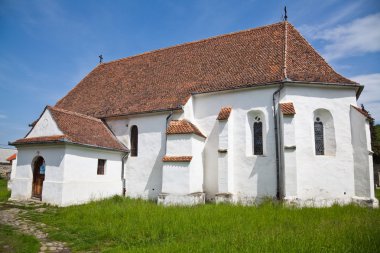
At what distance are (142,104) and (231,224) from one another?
9537mm

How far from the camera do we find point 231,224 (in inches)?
327

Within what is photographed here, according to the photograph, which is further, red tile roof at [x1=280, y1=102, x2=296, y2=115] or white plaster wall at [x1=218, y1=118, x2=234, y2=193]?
white plaster wall at [x1=218, y1=118, x2=234, y2=193]

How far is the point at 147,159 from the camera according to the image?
15.4 m

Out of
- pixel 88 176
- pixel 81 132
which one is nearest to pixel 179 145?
pixel 88 176

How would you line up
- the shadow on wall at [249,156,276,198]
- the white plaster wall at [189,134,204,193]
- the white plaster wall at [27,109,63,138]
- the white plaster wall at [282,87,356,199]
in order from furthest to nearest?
the white plaster wall at [27,109,63,138], the white plaster wall at [189,134,204,193], the shadow on wall at [249,156,276,198], the white plaster wall at [282,87,356,199]

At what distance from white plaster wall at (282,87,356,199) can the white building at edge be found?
0.14 feet

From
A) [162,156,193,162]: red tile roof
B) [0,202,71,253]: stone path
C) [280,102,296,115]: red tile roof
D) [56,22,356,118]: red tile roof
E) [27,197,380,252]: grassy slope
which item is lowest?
[0,202,71,253]: stone path

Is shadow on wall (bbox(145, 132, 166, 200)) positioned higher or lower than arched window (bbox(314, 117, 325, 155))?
lower

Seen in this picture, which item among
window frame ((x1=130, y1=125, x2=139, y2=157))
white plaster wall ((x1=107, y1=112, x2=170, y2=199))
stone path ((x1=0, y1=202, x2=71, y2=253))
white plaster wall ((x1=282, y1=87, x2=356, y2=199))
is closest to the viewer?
stone path ((x1=0, y1=202, x2=71, y2=253))

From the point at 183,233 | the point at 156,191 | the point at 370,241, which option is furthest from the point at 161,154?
the point at 370,241

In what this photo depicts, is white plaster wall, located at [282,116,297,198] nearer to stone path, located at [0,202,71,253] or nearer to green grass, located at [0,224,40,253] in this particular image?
stone path, located at [0,202,71,253]

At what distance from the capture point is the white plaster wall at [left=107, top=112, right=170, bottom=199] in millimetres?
14984

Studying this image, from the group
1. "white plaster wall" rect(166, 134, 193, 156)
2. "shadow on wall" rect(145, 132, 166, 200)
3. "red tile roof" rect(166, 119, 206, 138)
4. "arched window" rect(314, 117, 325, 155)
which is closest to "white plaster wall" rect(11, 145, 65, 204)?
"shadow on wall" rect(145, 132, 166, 200)

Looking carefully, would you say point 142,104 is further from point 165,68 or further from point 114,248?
point 114,248
